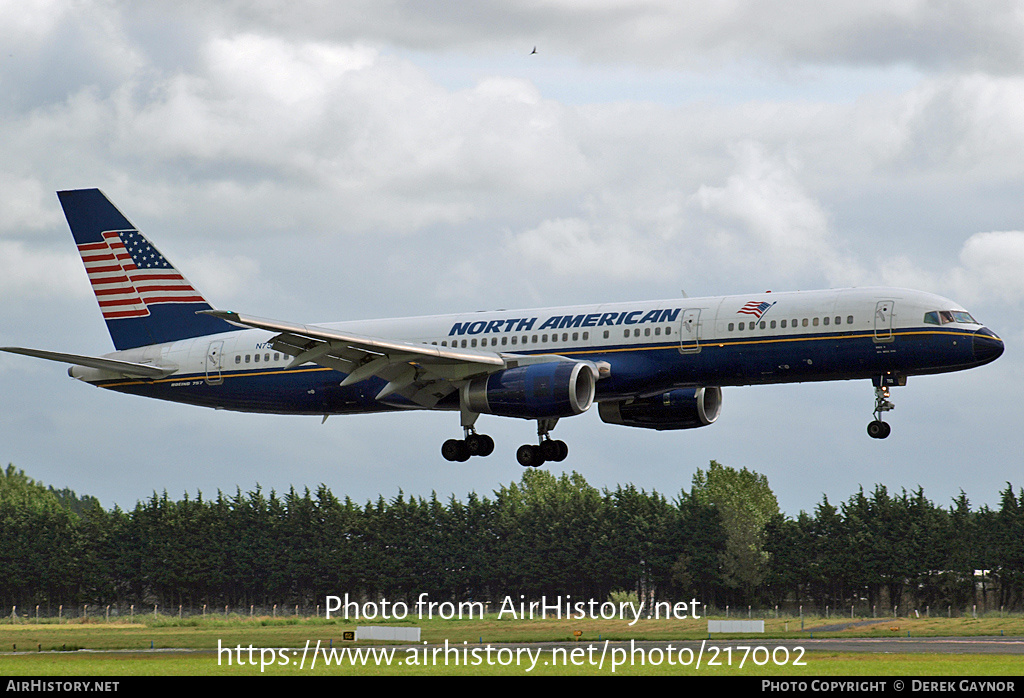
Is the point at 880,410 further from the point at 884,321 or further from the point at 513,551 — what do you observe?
the point at 513,551

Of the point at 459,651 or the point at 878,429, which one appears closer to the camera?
the point at 878,429

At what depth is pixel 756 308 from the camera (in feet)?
167

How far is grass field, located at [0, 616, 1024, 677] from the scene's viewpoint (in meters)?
51.9

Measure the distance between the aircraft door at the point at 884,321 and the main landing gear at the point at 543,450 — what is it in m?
15.6

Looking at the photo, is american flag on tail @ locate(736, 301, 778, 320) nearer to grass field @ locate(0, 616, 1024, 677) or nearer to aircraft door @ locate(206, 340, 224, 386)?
grass field @ locate(0, 616, 1024, 677)

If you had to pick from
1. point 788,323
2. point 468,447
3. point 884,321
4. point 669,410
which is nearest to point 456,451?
point 468,447

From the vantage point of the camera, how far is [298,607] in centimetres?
12462

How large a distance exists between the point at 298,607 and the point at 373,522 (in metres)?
11.8

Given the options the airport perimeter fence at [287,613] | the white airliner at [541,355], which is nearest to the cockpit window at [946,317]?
the white airliner at [541,355]

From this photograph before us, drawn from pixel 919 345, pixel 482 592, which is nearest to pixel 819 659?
pixel 919 345

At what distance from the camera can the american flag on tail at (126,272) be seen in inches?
2603

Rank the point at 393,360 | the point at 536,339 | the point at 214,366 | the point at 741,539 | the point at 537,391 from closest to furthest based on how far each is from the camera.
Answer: the point at 537,391, the point at 393,360, the point at 536,339, the point at 214,366, the point at 741,539

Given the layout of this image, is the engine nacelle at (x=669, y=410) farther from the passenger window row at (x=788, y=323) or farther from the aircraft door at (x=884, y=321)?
the aircraft door at (x=884, y=321)

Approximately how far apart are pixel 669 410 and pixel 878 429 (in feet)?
34.9
